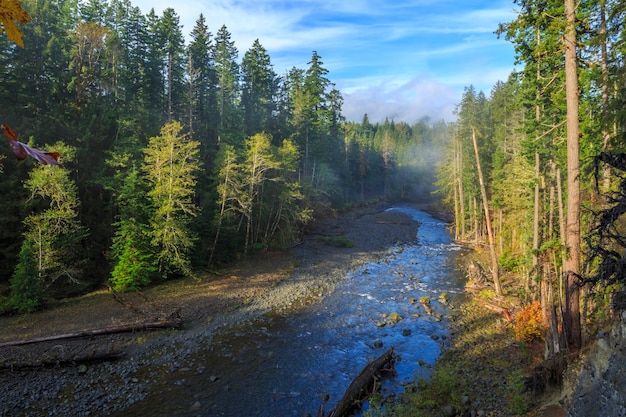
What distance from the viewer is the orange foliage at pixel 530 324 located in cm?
1470

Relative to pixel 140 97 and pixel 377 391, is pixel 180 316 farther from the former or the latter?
pixel 140 97

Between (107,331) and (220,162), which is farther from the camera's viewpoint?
(220,162)

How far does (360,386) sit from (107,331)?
1194cm

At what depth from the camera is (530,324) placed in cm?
1494

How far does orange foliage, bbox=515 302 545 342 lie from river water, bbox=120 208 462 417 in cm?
312

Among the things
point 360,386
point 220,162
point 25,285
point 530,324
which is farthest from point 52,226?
point 530,324

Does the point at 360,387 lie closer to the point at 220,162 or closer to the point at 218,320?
the point at 218,320

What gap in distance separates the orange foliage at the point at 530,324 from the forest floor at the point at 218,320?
54 centimetres

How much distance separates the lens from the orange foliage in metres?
14.7

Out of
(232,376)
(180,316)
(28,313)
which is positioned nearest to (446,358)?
(232,376)

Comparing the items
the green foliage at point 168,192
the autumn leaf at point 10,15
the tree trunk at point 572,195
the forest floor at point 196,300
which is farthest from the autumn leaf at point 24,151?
the green foliage at point 168,192

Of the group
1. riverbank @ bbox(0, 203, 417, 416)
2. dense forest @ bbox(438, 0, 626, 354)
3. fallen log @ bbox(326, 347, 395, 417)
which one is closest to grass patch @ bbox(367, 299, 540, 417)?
fallen log @ bbox(326, 347, 395, 417)

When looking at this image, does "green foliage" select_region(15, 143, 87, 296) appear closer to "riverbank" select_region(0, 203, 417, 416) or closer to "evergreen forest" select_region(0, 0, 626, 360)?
"evergreen forest" select_region(0, 0, 626, 360)

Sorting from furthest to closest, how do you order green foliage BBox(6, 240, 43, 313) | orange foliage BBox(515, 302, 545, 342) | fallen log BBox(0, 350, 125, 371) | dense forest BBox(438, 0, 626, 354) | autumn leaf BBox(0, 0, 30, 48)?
green foliage BBox(6, 240, 43, 313) < orange foliage BBox(515, 302, 545, 342) < fallen log BBox(0, 350, 125, 371) < dense forest BBox(438, 0, 626, 354) < autumn leaf BBox(0, 0, 30, 48)
